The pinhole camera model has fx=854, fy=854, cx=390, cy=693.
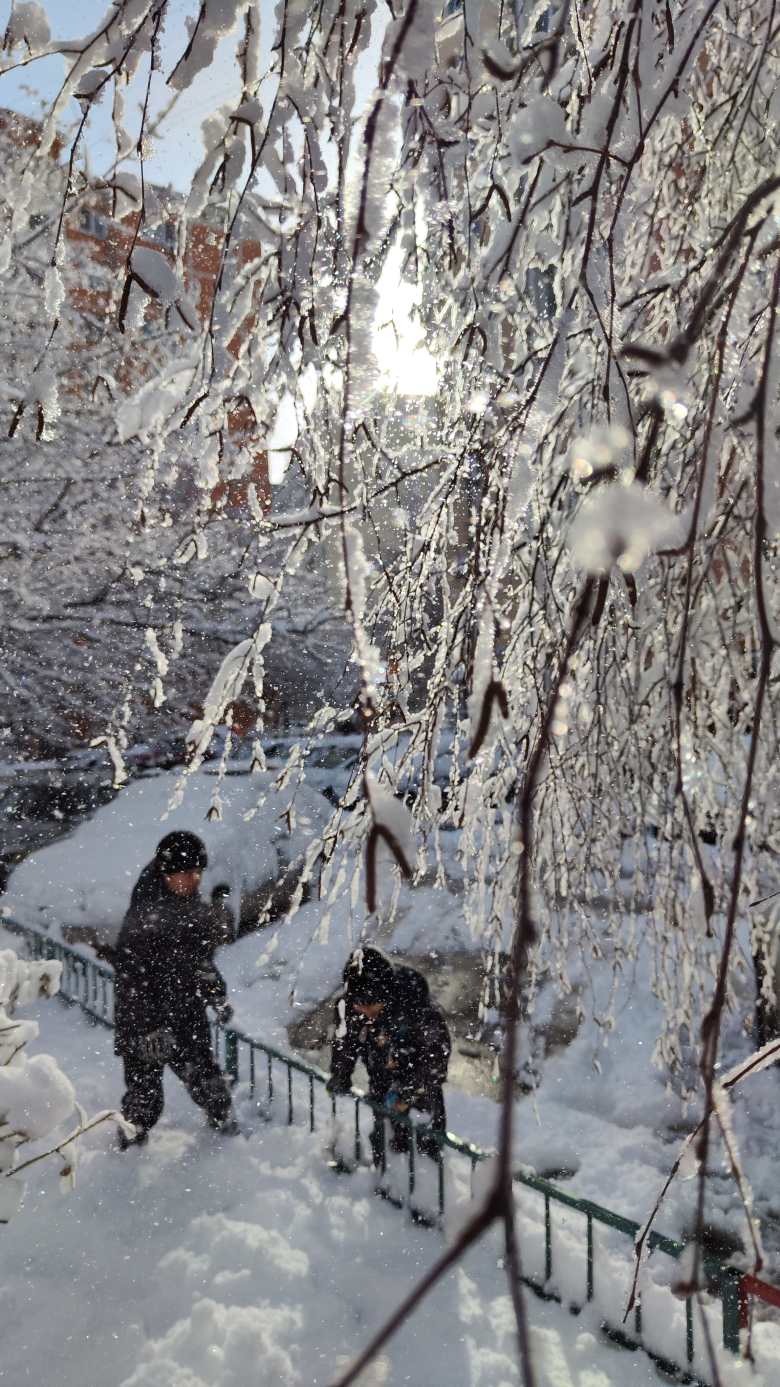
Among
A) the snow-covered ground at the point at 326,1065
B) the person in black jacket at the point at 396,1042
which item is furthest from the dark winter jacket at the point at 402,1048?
the snow-covered ground at the point at 326,1065

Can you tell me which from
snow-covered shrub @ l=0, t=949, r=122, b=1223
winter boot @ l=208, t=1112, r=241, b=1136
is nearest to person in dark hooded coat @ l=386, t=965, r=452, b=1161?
winter boot @ l=208, t=1112, r=241, b=1136

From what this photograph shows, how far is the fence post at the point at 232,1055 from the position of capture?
5531 millimetres

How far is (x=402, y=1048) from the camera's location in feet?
15.2

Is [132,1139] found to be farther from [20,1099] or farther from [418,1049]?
[20,1099]

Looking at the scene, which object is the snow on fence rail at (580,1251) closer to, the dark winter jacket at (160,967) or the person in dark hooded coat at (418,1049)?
the person in dark hooded coat at (418,1049)

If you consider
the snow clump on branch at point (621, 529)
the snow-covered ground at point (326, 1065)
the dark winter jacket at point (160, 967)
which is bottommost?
the snow-covered ground at point (326, 1065)

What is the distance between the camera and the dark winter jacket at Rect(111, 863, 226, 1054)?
4688mm

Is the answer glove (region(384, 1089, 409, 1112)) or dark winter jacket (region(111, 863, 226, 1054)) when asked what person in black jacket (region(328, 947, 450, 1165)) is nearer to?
glove (region(384, 1089, 409, 1112))

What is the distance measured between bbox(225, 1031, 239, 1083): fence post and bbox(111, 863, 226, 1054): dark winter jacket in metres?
0.65

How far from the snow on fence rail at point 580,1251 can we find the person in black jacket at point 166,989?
0.57 m

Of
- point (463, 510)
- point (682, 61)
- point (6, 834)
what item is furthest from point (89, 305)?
point (682, 61)

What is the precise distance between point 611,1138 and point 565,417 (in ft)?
18.4

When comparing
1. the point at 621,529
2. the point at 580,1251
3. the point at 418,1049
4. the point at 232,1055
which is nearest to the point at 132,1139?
the point at 232,1055

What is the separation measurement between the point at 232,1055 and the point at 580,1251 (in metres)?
2.54
